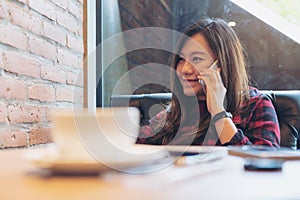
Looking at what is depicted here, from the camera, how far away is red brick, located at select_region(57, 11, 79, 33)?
5.10 feet

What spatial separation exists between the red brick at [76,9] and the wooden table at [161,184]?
128 centimetres

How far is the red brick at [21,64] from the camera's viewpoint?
113 cm

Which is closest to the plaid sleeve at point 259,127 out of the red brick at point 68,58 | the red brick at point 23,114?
the red brick at point 23,114

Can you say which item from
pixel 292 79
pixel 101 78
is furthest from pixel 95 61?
pixel 292 79

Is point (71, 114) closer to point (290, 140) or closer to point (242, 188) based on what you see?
point (242, 188)

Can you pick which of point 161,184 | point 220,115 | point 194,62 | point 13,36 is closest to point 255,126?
point 220,115

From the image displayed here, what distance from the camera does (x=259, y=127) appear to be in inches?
48.3

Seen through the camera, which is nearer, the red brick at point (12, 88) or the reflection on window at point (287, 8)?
the red brick at point (12, 88)

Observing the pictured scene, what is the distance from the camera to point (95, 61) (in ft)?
6.67

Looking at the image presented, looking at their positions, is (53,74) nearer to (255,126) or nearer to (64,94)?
(64,94)

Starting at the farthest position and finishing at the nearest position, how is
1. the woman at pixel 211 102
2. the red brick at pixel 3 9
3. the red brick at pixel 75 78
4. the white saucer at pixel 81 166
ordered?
1. the red brick at pixel 75 78
2. the woman at pixel 211 102
3. the red brick at pixel 3 9
4. the white saucer at pixel 81 166

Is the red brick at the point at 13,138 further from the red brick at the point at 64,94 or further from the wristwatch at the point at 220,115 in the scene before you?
the wristwatch at the point at 220,115

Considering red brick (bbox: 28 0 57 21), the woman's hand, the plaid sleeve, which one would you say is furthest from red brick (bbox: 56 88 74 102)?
the plaid sleeve

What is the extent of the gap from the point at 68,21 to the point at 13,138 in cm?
74
